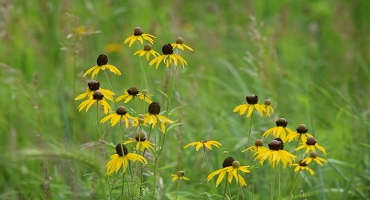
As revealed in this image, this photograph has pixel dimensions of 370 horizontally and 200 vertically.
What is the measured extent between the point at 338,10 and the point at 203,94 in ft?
5.75

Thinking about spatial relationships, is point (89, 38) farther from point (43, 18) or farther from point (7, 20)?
point (7, 20)

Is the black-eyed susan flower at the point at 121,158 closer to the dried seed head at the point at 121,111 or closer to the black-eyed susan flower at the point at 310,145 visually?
the dried seed head at the point at 121,111

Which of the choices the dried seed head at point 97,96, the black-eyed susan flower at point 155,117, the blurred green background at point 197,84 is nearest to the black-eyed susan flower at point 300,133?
the blurred green background at point 197,84

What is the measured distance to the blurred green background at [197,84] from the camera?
9.04 feet

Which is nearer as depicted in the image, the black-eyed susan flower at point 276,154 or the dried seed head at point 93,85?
the black-eyed susan flower at point 276,154

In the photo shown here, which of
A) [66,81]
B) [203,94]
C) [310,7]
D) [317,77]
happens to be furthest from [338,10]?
[66,81]

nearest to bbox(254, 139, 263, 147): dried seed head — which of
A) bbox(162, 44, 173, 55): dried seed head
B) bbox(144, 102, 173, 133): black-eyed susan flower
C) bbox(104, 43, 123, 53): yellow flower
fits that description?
bbox(144, 102, 173, 133): black-eyed susan flower

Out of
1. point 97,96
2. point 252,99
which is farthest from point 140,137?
point 252,99

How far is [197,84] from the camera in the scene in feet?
12.5

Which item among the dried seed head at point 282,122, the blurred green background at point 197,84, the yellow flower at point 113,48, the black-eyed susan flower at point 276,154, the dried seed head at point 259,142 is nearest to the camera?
the black-eyed susan flower at point 276,154

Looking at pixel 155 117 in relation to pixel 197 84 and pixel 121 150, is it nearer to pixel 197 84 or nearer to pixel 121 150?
pixel 121 150

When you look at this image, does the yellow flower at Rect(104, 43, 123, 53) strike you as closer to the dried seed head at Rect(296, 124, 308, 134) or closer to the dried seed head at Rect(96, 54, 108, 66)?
the dried seed head at Rect(96, 54, 108, 66)

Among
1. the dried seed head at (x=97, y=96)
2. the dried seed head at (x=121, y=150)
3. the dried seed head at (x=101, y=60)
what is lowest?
the dried seed head at (x=121, y=150)

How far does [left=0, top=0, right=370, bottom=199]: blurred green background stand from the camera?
2754 mm
